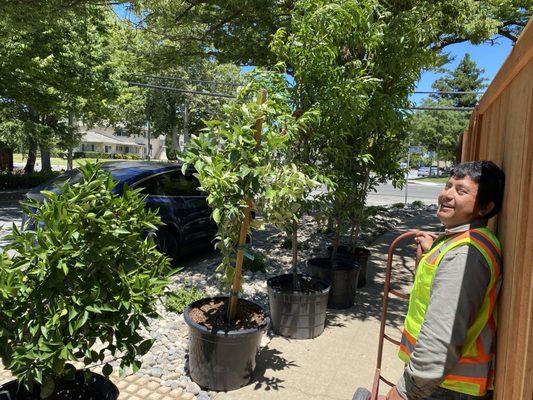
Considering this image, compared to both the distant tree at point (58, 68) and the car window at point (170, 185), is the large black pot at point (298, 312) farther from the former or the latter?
the distant tree at point (58, 68)

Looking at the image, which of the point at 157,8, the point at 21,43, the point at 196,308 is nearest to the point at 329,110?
the point at 196,308

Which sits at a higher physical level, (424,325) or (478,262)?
(478,262)

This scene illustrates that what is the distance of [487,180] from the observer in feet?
5.95

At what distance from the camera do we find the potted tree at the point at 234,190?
3.39 m

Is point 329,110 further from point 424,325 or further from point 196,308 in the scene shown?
point 424,325

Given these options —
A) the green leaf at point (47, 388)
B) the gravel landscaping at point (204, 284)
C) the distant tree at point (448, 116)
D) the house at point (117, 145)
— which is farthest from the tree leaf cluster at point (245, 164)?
the house at point (117, 145)

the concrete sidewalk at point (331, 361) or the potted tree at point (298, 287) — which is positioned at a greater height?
the potted tree at point (298, 287)

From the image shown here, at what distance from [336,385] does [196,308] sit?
1.47m

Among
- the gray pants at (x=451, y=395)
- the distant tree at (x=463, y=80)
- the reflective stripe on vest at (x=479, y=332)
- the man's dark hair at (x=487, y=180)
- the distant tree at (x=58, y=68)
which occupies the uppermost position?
the distant tree at (x=463, y=80)

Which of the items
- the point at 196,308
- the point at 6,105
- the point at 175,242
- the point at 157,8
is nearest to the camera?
the point at 196,308

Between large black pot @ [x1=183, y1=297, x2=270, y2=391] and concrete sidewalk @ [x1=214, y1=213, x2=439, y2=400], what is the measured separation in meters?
0.12

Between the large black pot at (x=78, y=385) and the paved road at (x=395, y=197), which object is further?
the paved road at (x=395, y=197)

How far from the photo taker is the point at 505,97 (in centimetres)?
209

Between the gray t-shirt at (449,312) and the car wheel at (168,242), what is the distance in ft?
17.3
